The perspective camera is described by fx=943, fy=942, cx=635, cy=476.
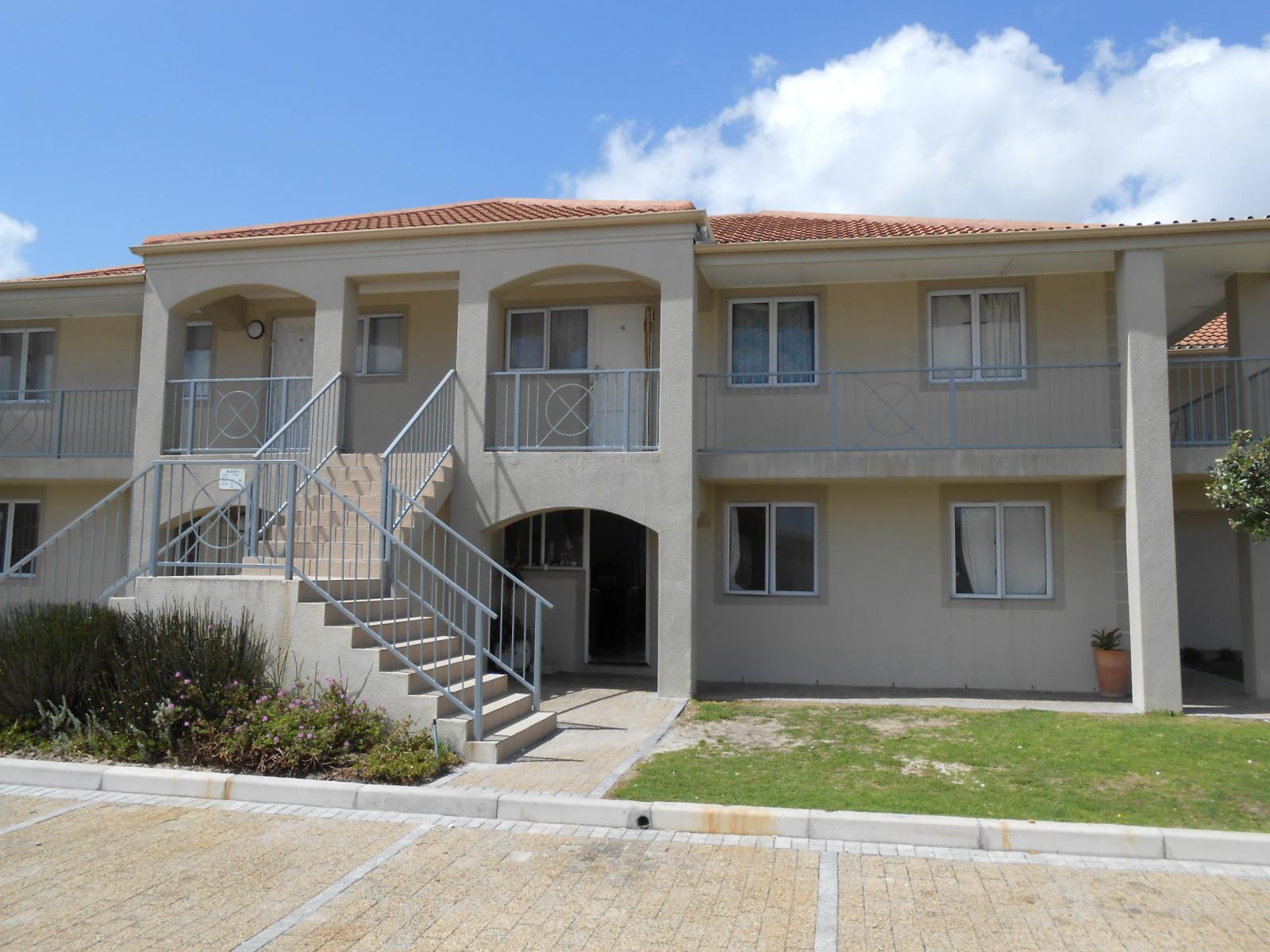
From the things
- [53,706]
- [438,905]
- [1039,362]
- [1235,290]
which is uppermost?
[1235,290]

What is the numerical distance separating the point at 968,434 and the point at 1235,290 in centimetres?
384

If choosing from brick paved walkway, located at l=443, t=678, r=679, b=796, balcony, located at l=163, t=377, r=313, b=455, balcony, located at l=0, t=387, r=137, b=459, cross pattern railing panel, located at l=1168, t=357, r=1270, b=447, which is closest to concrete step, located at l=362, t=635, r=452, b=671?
brick paved walkway, located at l=443, t=678, r=679, b=796

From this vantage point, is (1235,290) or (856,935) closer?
(856,935)

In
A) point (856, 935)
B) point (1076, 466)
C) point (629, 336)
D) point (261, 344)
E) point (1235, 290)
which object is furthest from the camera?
point (261, 344)

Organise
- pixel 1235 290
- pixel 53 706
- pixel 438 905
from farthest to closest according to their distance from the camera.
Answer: pixel 1235 290, pixel 53 706, pixel 438 905

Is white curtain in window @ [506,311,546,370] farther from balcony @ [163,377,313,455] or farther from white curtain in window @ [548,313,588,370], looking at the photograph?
balcony @ [163,377,313,455]

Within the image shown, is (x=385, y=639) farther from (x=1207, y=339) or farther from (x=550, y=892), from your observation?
(x=1207, y=339)

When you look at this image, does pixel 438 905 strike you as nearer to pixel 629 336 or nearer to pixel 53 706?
pixel 53 706

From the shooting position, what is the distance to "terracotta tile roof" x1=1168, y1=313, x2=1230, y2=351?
16.1 metres

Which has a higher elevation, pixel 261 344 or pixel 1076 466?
pixel 261 344

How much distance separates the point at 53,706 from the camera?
854 cm

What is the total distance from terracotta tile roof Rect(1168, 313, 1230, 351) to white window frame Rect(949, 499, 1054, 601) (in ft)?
17.2

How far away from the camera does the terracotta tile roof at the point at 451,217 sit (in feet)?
41.7

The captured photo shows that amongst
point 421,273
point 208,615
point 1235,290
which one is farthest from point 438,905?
point 1235,290
